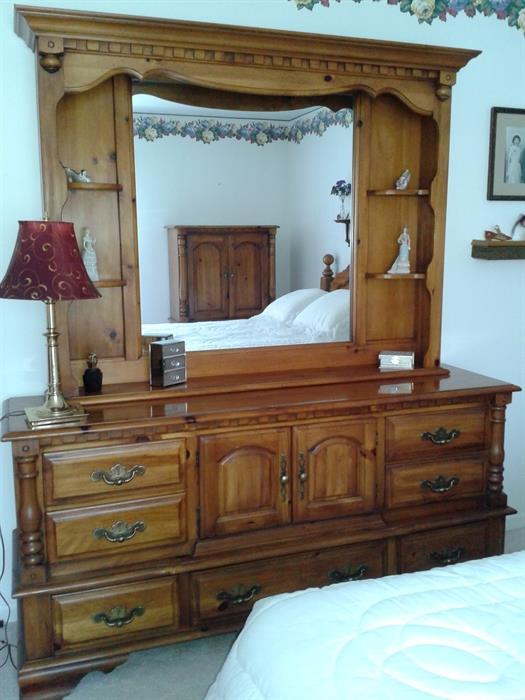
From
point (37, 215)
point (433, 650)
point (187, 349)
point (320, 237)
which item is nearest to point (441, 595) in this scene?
point (433, 650)

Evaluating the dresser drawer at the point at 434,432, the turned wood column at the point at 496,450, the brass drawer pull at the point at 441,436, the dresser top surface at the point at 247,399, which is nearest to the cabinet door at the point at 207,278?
the dresser top surface at the point at 247,399

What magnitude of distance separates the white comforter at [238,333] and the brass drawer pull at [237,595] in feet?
2.82

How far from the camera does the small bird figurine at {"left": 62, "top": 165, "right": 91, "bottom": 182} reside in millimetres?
2221

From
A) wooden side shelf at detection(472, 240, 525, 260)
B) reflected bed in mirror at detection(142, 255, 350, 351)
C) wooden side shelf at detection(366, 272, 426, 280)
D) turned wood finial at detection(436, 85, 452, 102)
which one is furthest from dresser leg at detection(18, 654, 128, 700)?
turned wood finial at detection(436, 85, 452, 102)

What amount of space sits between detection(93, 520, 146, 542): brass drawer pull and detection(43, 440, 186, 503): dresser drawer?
0.10 metres

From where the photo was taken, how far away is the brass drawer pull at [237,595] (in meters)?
2.19

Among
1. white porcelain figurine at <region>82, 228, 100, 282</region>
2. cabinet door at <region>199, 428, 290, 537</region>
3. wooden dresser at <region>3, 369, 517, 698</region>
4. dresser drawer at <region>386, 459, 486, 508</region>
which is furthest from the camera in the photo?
dresser drawer at <region>386, 459, 486, 508</region>

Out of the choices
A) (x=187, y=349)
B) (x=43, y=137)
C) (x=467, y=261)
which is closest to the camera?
(x=43, y=137)

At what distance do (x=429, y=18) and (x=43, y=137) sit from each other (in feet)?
5.37

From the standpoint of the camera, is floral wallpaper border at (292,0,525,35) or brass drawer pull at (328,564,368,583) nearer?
brass drawer pull at (328,564,368,583)

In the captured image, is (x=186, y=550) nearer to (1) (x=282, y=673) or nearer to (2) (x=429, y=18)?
(1) (x=282, y=673)

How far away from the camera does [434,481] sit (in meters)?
2.43

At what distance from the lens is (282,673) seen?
1.16 metres

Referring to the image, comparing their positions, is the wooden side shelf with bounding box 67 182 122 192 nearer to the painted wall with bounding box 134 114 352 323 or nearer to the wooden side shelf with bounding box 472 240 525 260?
the painted wall with bounding box 134 114 352 323
